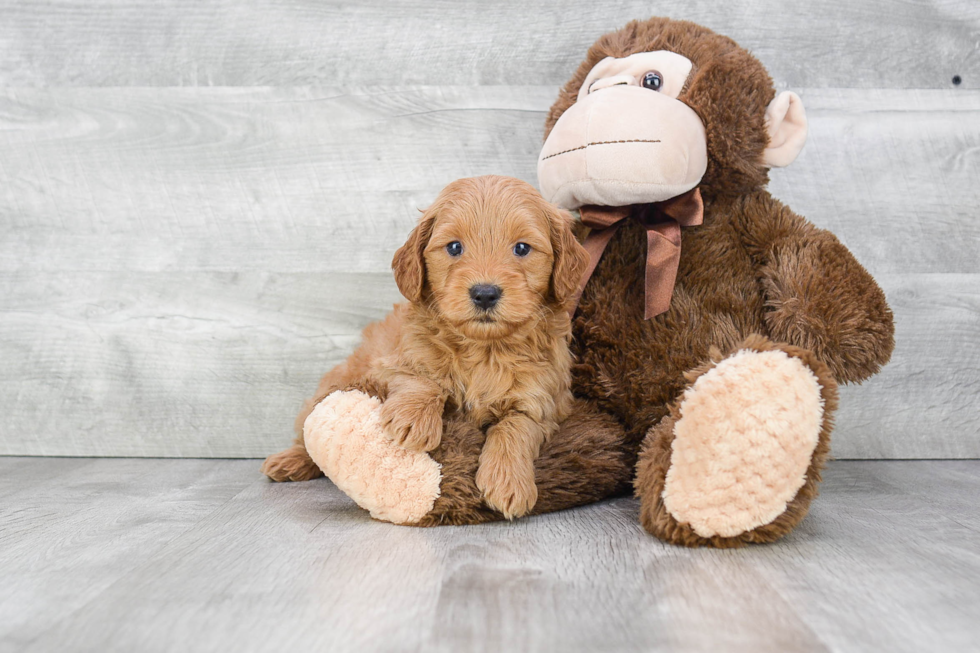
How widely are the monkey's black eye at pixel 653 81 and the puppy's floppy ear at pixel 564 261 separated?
15.1 inches

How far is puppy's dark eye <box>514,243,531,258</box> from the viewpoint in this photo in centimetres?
133

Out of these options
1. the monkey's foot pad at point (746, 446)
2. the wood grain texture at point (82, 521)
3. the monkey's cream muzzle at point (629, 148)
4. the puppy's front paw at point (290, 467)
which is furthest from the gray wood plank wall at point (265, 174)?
the monkey's foot pad at point (746, 446)

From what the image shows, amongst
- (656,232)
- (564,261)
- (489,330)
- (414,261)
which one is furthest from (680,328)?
(414,261)

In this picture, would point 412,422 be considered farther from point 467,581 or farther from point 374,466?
point 467,581

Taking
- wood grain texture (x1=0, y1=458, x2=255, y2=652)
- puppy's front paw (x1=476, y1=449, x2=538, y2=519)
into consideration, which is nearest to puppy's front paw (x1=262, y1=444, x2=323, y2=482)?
wood grain texture (x1=0, y1=458, x2=255, y2=652)

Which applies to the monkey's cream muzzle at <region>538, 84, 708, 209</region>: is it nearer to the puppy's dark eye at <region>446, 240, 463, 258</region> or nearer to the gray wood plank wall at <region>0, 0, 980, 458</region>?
the puppy's dark eye at <region>446, 240, 463, 258</region>

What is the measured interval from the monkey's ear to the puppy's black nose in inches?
27.9

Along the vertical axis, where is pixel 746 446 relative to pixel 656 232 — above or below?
below

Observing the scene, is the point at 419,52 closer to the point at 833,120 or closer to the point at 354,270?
the point at 354,270

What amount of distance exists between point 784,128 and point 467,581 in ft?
3.73

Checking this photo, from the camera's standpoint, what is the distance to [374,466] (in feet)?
4.40

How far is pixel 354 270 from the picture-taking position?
2094 millimetres

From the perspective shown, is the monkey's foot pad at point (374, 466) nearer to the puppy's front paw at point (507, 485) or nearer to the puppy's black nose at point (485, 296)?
the puppy's front paw at point (507, 485)

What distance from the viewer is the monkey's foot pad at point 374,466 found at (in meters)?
1.34
